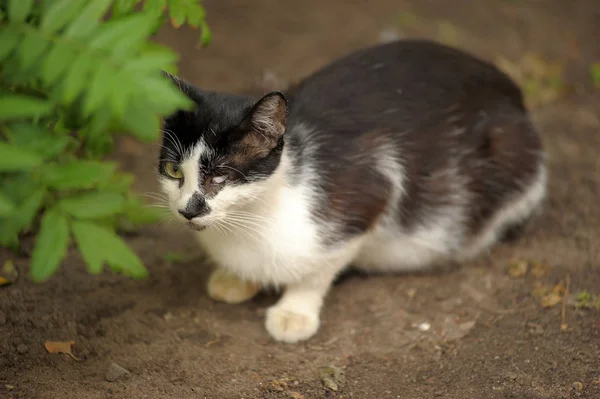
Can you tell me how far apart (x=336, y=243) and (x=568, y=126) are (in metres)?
2.34

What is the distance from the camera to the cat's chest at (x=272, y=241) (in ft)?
8.70

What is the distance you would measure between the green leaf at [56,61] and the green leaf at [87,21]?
41 mm

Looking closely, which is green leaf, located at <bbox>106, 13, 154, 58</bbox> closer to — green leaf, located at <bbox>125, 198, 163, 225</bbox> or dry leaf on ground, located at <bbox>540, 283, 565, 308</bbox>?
green leaf, located at <bbox>125, 198, 163, 225</bbox>

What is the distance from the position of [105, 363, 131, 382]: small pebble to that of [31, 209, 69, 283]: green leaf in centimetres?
78

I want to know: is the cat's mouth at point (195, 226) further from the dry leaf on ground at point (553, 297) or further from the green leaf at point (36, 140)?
the dry leaf on ground at point (553, 297)

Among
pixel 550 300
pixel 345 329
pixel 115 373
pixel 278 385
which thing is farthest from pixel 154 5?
pixel 550 300

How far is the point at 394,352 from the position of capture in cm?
275

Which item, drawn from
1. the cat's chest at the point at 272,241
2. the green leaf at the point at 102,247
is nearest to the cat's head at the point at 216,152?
the cat's chest at the point at 272,241

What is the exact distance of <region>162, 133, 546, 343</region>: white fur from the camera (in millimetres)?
2488

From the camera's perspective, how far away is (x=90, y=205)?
6.20 feet

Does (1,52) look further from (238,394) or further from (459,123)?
(459,123)

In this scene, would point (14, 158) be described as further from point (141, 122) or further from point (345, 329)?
point (345, 329)

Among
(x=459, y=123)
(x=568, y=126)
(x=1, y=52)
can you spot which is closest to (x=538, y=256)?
(x=459, y=123)

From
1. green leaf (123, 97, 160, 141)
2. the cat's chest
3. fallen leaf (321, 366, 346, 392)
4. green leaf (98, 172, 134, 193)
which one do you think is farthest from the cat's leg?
green leaf (123, 97, 160, 141)
